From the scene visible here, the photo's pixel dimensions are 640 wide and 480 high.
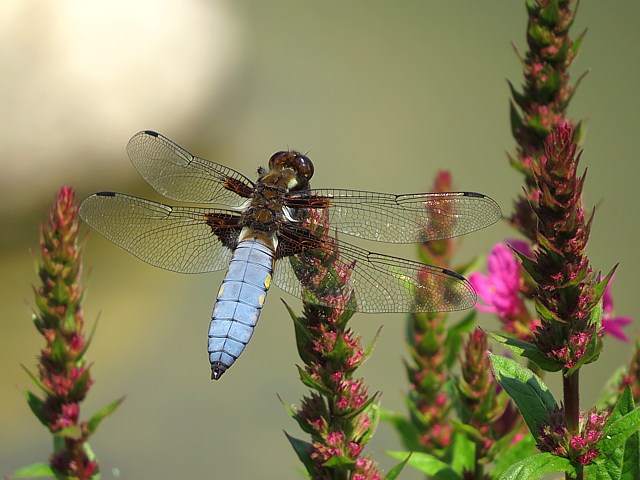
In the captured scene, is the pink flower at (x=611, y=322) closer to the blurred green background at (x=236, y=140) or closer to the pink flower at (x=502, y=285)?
the pink flower at (x=502, y=285)

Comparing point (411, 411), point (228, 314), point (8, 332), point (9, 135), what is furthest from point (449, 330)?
point (9, 135)

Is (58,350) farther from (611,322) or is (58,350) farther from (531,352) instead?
(611,322)

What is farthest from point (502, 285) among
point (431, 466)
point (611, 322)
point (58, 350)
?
point (58, 350)

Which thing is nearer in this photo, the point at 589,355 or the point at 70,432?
the point at 589,355

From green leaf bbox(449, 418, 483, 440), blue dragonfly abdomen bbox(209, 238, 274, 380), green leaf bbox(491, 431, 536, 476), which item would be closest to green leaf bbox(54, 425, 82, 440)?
blue dragonfly abdomen bbox(209, 238, 274, 380)

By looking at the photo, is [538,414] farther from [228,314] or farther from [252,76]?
[252,76]

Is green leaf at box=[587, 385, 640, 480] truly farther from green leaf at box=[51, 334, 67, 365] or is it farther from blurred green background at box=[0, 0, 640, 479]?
blurred green background at box=[0, 0, 640, 479]
